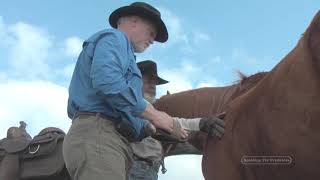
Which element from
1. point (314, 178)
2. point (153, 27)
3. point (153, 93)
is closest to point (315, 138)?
point (314, 178)

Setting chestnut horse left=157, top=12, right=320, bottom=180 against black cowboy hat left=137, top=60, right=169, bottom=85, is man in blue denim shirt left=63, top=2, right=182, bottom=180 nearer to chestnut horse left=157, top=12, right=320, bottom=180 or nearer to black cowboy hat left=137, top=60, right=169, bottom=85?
chestnut horse left=157, top=12, right=320, bottom=180

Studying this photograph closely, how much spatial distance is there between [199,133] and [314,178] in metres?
1.41

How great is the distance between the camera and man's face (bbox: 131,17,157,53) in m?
4.09

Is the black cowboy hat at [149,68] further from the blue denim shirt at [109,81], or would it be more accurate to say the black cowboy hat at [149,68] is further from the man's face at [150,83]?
the blue denim shirt at [109,81]

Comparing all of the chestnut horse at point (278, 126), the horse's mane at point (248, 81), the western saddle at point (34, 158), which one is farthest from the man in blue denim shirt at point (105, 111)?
the western saddle at point (34, 158)

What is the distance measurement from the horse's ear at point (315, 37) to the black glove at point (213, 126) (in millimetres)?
842

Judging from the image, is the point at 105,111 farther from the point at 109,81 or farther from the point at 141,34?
the point at 141,34

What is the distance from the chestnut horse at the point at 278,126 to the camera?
3.65 m

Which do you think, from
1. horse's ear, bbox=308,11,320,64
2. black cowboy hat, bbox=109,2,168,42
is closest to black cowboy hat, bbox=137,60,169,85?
black cowboy hat, bbox=109,2,168,42

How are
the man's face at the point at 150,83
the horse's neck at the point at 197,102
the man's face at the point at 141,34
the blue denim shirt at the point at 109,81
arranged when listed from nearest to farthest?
the blue denim shirt at the point at 109,81, the man's face at the point at 141,34, the horse's neck at the point at 197,102, the man's face at the point at 150,83

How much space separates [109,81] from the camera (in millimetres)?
3592

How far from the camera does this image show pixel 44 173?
5.22 metres

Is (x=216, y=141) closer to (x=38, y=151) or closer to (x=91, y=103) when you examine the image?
(x=91, y=103)

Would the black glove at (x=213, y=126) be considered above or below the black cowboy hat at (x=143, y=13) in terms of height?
below
